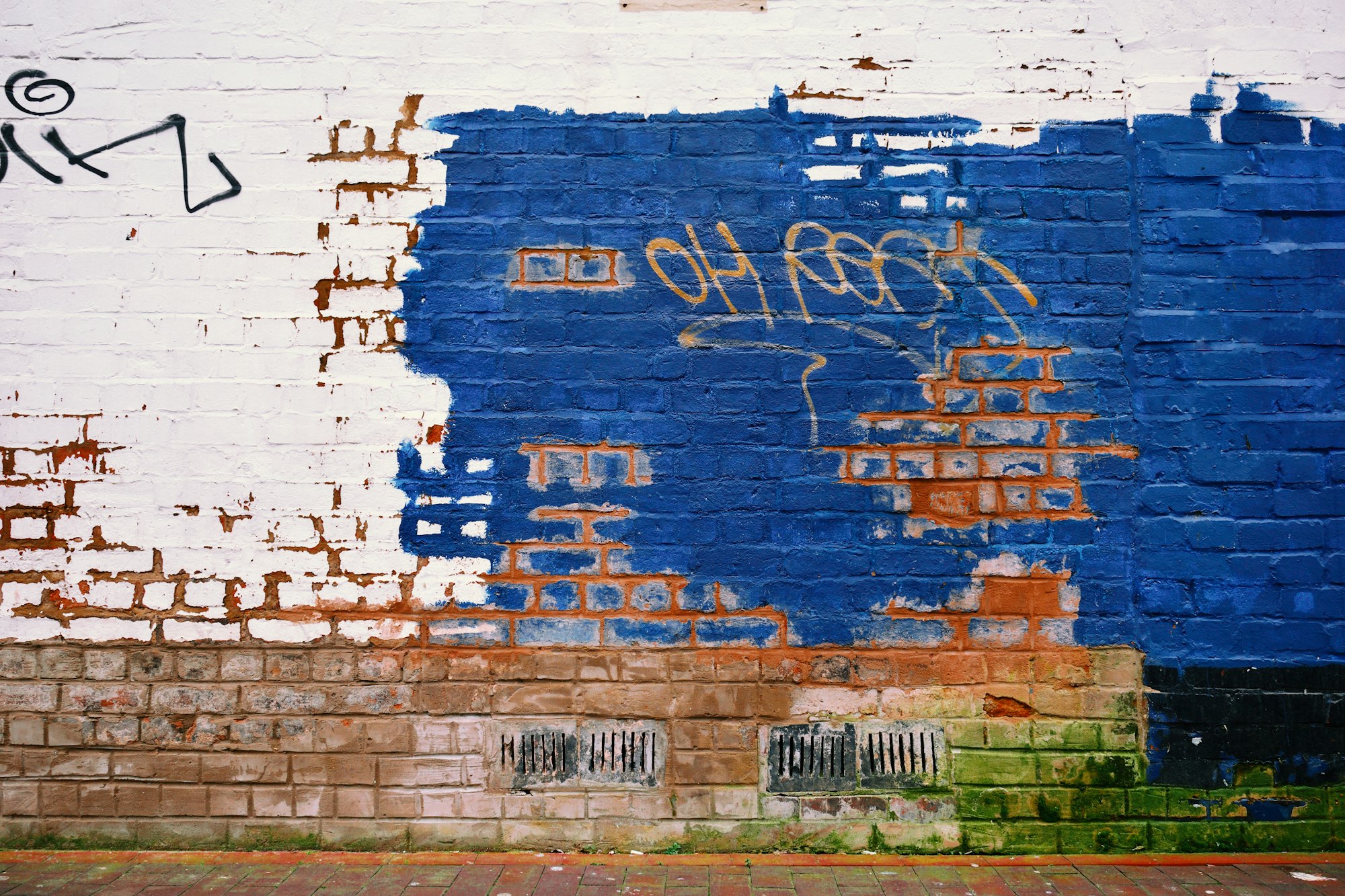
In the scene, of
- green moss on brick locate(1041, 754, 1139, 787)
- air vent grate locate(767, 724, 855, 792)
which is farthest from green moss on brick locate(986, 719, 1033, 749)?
air vent grate locate(767, 724, 855, 792)

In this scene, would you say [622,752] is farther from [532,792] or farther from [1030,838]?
[1030,838]

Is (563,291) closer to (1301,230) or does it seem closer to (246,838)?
(246,838)

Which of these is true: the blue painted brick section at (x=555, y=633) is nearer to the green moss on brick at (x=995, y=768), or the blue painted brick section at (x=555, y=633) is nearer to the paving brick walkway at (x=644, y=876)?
the paving brick walkway at (x=644, y=876)

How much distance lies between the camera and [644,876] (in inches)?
136

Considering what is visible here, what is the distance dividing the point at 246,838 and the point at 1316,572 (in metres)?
4.56

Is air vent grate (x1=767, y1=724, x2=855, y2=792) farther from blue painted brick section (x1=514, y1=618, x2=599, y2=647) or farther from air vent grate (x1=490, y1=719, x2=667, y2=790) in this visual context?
blue painted brick section (x1=514, y1=618, x2=599, y2=647)

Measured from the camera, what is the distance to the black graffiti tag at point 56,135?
3.76m

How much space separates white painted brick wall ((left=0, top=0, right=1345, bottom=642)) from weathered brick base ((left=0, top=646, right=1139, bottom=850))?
0.24 meters

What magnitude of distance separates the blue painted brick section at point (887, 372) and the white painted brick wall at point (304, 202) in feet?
0.55

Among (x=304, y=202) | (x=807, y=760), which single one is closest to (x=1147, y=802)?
(x=807, y=760)

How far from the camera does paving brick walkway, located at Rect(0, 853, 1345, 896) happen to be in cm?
333

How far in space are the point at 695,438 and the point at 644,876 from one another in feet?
5.69

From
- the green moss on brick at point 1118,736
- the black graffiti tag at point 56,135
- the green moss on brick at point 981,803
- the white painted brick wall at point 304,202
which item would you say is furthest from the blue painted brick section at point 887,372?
the black graffiti tag at point 56,135

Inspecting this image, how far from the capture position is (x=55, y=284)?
3.75m
